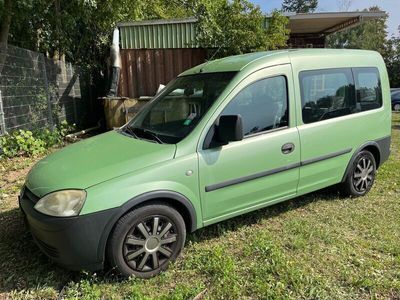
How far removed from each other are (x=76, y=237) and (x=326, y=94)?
10.8 ft

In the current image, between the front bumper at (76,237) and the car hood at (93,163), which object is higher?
the car hood at (93,163)

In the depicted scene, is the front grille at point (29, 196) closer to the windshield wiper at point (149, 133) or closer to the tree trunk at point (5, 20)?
the windshield wiper at point (149, 133)

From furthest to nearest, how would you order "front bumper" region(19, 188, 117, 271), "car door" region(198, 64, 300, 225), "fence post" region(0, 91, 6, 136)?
1. "fence post" region(0, 91, 6, 136)
2. "car door" region(198, 64, 300, 225)
3. "front bumper" region(19, 188, 117, 271)

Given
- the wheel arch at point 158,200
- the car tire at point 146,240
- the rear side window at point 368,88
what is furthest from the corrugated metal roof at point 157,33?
the car tire at point 146,240

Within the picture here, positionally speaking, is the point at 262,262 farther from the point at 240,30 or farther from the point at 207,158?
the point at 240,30

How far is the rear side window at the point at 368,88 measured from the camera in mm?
4992

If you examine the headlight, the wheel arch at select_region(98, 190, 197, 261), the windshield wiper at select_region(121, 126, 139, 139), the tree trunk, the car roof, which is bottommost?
the wheel arch at select_region(98, 190, 197, 261)

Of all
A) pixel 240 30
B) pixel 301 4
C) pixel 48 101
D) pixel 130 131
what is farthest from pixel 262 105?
pixel 301 4

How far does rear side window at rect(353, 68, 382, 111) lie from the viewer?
4.99 m

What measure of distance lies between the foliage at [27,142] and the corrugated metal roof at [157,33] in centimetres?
603

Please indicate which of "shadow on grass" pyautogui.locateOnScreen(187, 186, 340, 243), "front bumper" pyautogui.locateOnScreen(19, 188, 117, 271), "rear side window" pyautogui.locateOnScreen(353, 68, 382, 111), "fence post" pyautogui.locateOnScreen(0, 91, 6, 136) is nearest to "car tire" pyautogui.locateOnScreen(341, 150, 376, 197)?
"shadow on grass" pyautogui.locateOnScreen(187, 186, 340, 243)

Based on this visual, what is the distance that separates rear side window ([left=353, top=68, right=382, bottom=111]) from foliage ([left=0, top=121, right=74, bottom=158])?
614cm

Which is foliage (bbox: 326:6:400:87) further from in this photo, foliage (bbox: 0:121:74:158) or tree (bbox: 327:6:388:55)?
foliage (bbox: 0:121:74:158)

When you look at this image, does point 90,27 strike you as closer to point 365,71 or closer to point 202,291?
point 365,71
